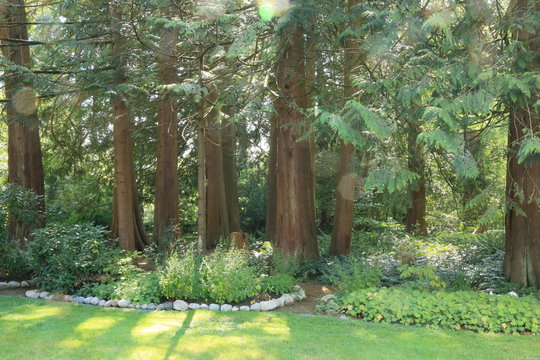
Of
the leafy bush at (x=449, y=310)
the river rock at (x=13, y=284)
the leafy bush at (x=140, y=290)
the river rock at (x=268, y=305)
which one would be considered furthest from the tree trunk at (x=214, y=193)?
the leafy bush at (x=449, y=310)

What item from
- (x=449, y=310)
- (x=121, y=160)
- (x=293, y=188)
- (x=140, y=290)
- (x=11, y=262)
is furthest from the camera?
(x=293, y=188)

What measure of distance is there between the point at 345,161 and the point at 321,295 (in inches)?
150

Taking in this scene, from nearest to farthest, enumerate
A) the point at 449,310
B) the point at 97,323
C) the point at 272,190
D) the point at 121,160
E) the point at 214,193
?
the point at 97,323
the point at 449,310
the point at 121,160
the point at 272,190
the point at 214,193

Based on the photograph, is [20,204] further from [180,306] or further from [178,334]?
[178,334]

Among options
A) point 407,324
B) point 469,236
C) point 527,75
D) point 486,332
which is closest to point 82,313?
point 407,324

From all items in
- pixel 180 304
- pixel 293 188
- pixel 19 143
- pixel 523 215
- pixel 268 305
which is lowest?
pixel 268 305

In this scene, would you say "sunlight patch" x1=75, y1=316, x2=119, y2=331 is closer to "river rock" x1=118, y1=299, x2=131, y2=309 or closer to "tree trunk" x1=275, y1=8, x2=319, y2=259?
"river rock" x1=118, y1=299, x2=131, y2=309

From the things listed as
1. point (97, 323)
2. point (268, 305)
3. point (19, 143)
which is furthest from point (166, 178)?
point (97, 323)

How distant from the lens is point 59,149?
13.0m

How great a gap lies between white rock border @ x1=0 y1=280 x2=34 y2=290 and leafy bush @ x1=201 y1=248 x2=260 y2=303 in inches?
149

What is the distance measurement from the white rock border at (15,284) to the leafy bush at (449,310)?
5.97 meters

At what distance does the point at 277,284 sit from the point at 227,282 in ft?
3.54

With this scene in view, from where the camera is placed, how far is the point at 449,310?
248 inches

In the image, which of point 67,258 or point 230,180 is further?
point 230,180
